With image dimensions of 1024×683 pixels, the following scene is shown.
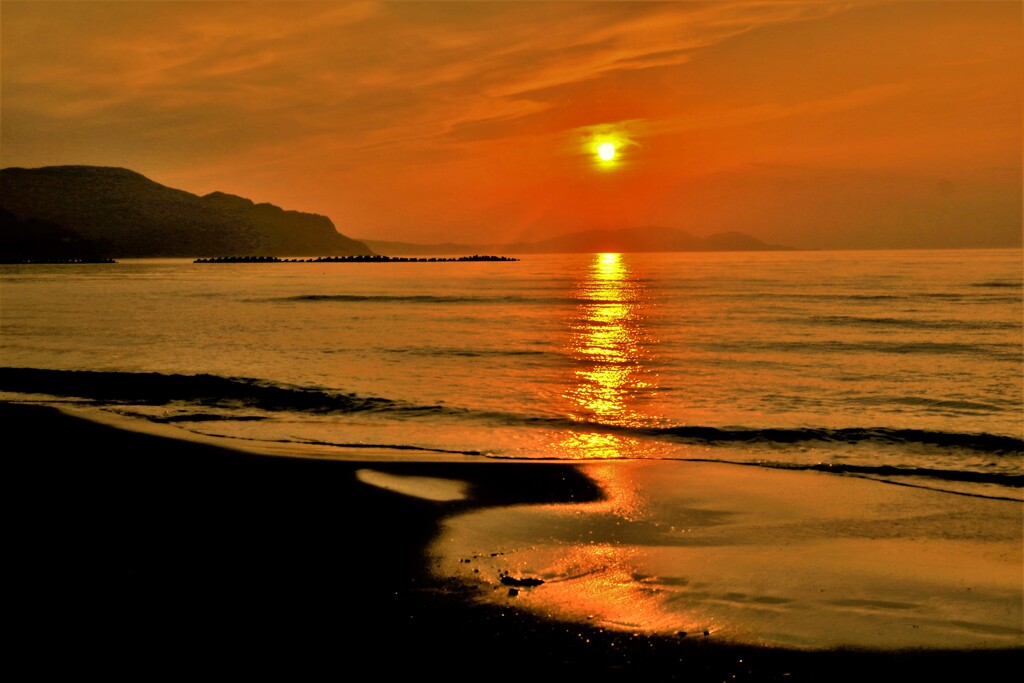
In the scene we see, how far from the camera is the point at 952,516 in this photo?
1024cm

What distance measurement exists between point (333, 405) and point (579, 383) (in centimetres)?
736

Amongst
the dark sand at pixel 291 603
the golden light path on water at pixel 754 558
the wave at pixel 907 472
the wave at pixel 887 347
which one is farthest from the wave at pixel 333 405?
the wave at pixel 887 347

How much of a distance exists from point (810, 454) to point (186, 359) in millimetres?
21912

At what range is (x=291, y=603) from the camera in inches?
268

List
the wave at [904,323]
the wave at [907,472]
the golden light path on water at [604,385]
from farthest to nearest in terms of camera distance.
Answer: the wave at [904,323] → the golden light path on water at [604,385] → the wave at [907,472]

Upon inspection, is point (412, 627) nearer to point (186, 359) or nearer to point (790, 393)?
point (790, 393)

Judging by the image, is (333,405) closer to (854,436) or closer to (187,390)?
(187,390)

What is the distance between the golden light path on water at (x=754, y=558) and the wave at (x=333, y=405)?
297 centimetres

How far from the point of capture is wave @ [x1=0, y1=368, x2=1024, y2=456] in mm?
Result: 15188

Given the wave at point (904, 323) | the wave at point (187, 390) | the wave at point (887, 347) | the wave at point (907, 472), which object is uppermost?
the wave at point (904, 323)

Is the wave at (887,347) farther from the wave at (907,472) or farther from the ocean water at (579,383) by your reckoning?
the wave at (907,472)

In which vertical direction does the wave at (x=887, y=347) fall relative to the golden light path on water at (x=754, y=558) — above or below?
above

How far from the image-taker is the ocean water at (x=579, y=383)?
48.2 feet

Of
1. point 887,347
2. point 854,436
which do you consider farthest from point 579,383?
point 887,347
